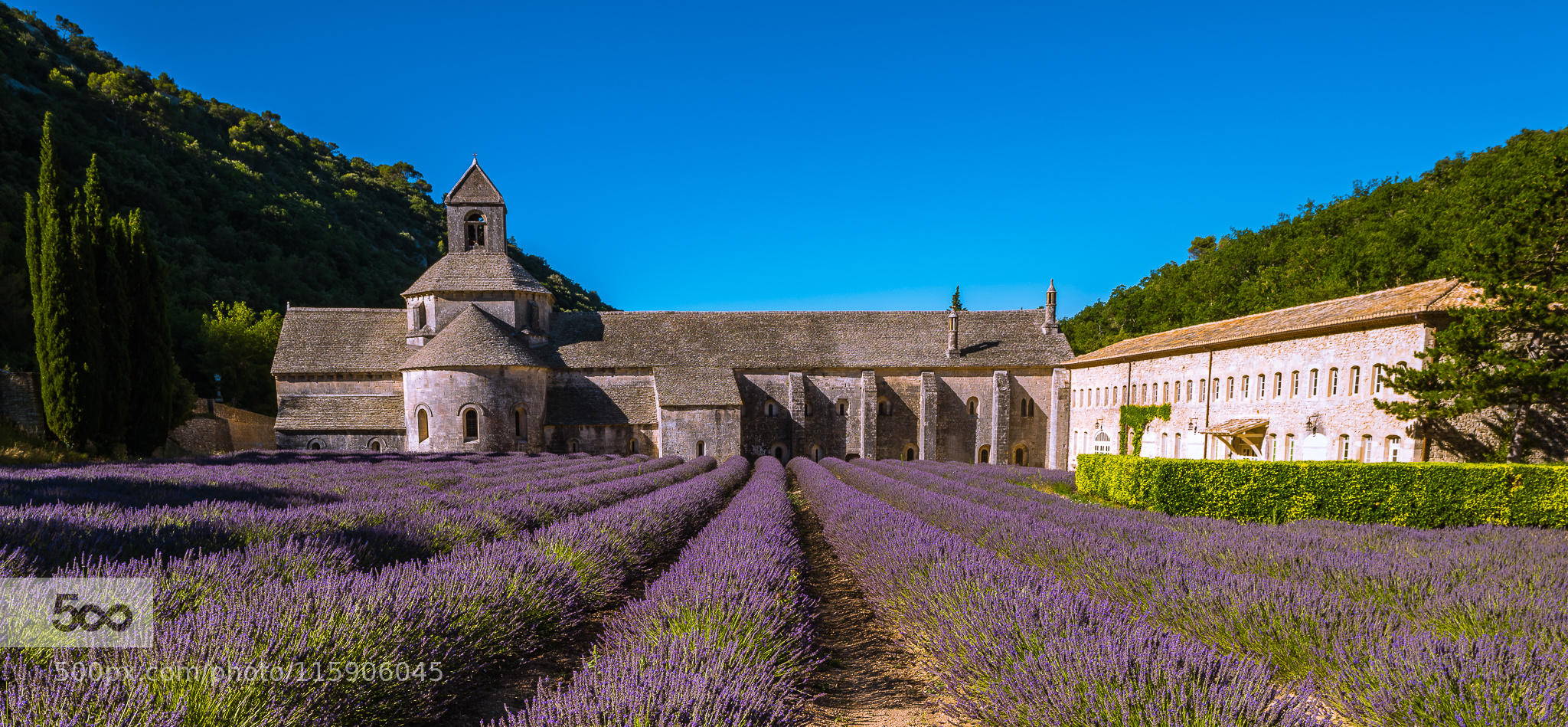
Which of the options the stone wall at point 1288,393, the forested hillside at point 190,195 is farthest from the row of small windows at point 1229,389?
the forested hillside at point 190,195

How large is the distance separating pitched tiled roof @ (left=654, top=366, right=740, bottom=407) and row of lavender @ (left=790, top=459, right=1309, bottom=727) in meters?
20.4

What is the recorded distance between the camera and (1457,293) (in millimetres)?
14219

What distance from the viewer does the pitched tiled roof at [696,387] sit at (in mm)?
25812

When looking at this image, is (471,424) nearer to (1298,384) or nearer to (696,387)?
(696,387)

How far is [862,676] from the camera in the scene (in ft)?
14.9

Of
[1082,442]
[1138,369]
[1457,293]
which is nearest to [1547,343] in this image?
[1457,293]

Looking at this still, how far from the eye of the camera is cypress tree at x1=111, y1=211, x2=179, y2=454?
56.6 ft

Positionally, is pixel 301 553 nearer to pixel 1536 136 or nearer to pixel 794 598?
pixel 794 598

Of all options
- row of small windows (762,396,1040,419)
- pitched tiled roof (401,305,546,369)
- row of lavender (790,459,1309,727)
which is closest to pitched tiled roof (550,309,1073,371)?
row of small windows (762,396,1040,419)

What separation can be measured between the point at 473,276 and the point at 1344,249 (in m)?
46.9

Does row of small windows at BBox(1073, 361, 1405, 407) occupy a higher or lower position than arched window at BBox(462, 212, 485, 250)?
lower

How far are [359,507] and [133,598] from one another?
3.72 m

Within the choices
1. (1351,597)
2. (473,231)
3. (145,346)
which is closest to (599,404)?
(473,231)

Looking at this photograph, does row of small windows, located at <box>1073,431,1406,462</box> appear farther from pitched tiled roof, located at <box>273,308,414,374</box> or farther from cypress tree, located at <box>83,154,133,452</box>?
pitched tiled roof, located at <box>273,308,414,374</box>
